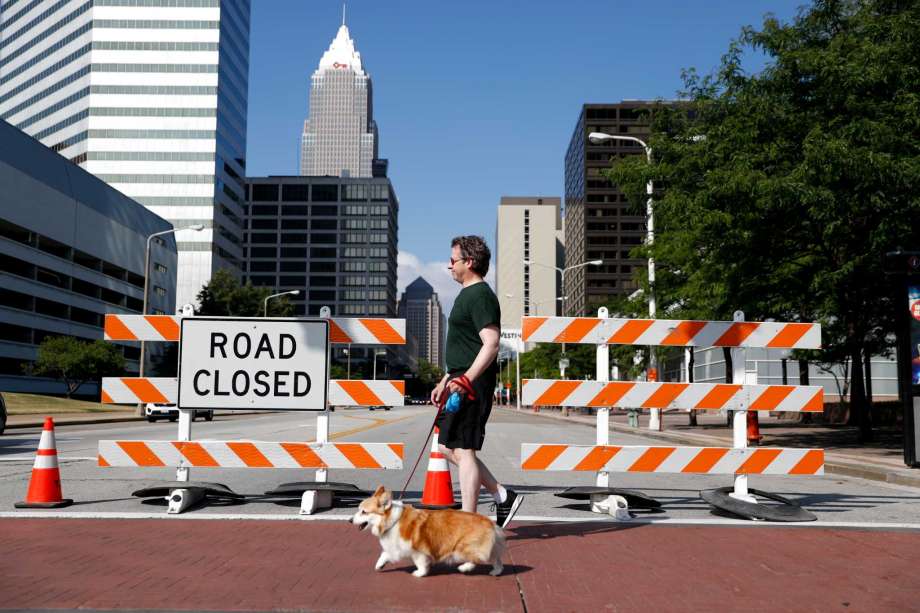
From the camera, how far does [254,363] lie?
24.2 feet

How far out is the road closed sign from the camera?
728 cm

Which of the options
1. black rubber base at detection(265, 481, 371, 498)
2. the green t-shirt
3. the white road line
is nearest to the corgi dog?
the green t-shirt

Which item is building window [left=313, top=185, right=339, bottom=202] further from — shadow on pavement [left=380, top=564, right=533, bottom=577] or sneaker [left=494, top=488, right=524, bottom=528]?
shadow on pavement [left=380, top=564, right=533, bottom=577]

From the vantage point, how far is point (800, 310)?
62.4 ft

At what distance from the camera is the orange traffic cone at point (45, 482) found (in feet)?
23.7

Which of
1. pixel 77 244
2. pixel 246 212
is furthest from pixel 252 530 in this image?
pixel 246 212

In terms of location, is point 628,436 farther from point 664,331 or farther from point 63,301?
point 63,301

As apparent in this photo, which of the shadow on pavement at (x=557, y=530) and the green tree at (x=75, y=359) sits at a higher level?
the green tree at (x=75, y=359)

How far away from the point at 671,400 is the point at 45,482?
5.63m

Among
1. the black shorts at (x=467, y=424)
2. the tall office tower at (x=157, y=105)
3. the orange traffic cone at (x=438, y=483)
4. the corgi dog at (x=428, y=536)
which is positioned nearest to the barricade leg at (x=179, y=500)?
the orange traffic cone at (x=438, y=483)

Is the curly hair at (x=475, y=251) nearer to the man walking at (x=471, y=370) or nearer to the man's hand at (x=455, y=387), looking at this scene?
the man walking at (x=471, y=370)

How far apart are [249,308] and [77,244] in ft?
50.4

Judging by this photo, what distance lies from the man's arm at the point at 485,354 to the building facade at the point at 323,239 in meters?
159

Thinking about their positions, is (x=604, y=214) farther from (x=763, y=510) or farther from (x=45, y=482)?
(x=45, y=482)
